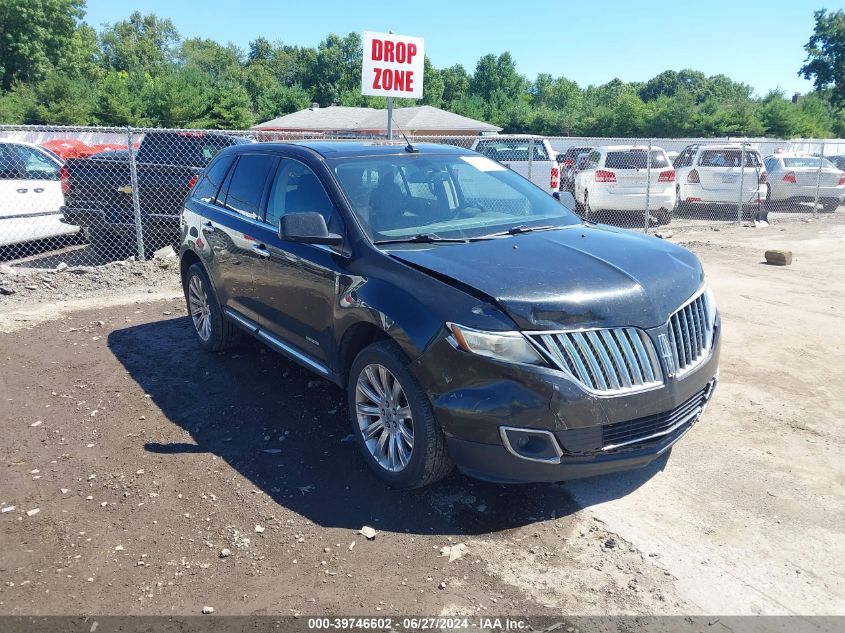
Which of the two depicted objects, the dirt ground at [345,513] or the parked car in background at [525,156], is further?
the parked car in background at [525,156]

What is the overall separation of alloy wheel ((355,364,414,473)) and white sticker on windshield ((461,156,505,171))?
6.41 ft

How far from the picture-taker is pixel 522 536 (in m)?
3.53

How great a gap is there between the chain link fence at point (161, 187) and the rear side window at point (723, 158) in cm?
2

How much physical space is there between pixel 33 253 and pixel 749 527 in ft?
35.1

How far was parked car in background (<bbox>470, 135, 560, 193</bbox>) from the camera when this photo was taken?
13.8 meters

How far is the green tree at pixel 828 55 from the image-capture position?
55.1 m

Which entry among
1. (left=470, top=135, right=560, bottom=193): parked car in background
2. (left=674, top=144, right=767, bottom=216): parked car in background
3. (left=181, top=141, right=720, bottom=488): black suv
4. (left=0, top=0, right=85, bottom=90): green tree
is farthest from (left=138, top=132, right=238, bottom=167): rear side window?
(left=0, top=0, right=85, bottom=90): green tree

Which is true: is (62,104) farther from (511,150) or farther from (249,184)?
(249,184)

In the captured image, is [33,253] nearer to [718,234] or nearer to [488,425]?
[488,425]

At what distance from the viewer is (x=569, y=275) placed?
142 inches

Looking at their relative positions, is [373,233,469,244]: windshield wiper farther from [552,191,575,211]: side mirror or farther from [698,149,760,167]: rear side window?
[698,149,760,167]: rear side window

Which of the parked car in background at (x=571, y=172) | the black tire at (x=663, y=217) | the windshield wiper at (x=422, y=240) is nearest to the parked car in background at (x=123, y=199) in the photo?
the windshield wiper at (x=422, y=240)

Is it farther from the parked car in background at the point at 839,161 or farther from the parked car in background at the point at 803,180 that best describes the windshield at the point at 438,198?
the parked car in background at the point at 839,161

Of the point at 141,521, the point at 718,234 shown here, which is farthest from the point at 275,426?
the point at 718,234
